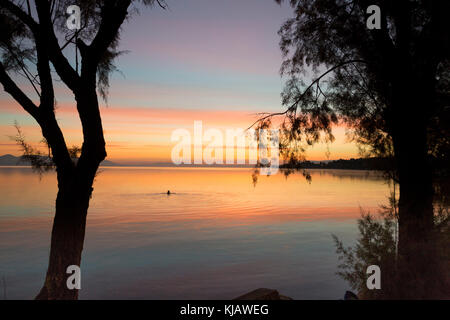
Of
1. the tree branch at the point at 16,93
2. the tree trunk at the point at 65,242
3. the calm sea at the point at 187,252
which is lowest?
the calm sea at the point at 187,252

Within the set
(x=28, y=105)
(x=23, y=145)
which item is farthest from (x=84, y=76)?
(x=23, y=145)

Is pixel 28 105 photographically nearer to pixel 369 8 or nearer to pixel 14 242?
pixel 369 8

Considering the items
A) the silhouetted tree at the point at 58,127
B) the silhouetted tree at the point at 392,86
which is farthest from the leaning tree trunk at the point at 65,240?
the silhouetted tree at the point at 392,86

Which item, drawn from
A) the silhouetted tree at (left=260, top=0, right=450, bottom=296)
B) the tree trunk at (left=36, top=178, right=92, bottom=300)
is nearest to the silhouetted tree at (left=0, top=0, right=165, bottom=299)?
the tree trunk at (left=36, top=178, right=92, bottom=300)

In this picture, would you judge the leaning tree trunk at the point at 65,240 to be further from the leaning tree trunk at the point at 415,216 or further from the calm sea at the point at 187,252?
the leaning tree trunk at the point at 415,216

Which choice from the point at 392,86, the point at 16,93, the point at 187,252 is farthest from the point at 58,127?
the point at 187,252

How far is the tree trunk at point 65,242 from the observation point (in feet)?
24.9

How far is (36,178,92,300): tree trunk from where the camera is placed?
7598 mm

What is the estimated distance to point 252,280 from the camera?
2209 cm

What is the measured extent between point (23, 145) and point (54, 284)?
3.83m

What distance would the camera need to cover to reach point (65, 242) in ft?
25.1

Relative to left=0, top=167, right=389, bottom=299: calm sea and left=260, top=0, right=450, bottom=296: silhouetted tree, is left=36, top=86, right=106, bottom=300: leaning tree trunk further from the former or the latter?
left=260, top=0, right=450, bottom=296: silhouetted tree

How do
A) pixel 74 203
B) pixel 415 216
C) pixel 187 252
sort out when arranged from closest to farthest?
pixel 74 203 < pixel 415 216 < pixel 187 252

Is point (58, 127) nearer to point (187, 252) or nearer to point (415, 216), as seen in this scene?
point (415, 216)
